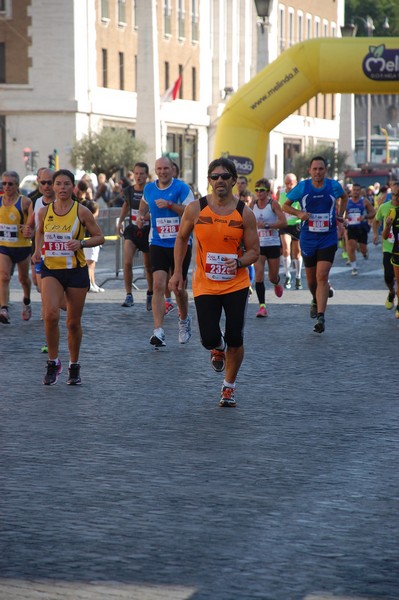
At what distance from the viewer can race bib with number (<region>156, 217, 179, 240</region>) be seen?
1461 cm

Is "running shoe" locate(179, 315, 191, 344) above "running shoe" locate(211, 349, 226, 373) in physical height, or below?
below

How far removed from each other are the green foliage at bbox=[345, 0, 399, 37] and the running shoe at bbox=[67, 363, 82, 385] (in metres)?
85.2

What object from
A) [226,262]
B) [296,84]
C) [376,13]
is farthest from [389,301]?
[376,13]

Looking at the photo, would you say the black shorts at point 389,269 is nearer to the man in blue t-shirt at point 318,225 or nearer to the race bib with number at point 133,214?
the man in blue t-shirt at point 318,225

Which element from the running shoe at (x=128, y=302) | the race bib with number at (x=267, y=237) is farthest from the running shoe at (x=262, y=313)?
the running shoe at (x=128, y=302)

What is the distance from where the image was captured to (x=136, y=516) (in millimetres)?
6406

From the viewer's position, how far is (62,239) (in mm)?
11047

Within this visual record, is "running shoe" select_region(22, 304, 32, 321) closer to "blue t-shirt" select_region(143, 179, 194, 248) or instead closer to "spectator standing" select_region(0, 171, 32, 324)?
"spectator standing" select_region(0, 171, 32, 324)

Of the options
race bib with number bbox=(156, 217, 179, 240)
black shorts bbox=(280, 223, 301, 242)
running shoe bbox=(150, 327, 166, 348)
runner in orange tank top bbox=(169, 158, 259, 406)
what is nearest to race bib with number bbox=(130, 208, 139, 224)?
race bib with number bbox=(156, 217, 179, 240)

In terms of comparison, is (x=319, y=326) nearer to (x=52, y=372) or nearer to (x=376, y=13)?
(x=52, y=372)

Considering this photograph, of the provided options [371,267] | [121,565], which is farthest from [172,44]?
[121,565]

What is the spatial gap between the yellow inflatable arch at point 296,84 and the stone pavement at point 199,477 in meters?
15.0

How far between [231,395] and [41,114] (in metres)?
44.8

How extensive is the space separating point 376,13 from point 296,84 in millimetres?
70369
